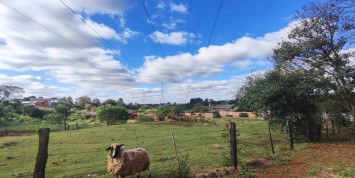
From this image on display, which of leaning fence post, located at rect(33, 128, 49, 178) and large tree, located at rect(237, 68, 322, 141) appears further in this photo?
large tree, located at rect(237, 68, 322, 141)

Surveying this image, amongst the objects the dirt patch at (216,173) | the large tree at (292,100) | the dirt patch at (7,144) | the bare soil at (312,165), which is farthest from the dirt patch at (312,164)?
the dirt patch at (7,144)

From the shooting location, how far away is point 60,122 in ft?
157

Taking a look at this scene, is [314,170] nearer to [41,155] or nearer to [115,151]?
[115,151]

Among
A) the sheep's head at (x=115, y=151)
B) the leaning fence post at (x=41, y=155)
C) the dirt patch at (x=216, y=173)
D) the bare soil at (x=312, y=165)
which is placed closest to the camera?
the leaning fence post at (x=41, y=155)

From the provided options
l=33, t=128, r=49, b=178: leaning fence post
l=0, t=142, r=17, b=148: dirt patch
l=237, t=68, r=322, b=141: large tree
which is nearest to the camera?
l=33, t=128, r=49, b=178: leaning fence post

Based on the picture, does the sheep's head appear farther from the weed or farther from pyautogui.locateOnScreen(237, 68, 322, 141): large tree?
pyautogui.locateOnScreen(237, 68, 322, 141): large tree

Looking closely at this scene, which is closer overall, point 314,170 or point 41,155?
point 41,155

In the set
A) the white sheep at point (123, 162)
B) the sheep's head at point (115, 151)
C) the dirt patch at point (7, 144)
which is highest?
the sheep's head at point (115, 151)

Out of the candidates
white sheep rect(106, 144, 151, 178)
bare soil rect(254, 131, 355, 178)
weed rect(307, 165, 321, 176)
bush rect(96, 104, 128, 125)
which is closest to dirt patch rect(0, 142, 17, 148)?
white sheep rect(106, 144, 151, 178)

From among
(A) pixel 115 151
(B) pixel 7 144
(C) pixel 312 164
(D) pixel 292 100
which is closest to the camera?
(A) pixel 115 151

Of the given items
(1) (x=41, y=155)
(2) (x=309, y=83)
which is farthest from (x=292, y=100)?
(1) (x=41, y=155)

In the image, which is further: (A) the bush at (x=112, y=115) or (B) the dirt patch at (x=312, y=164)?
(A) the bush at (x=112, y=115)

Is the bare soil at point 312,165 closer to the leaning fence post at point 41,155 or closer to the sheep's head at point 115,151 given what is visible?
the sheep's head at point 115,151

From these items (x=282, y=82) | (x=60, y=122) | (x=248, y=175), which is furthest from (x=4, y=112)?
(x=248, y=175)
